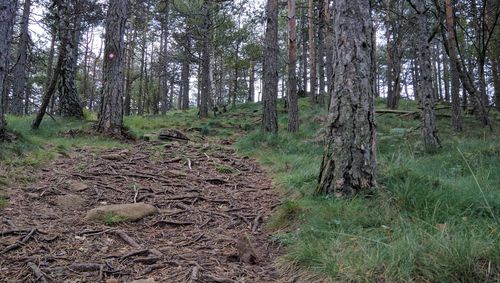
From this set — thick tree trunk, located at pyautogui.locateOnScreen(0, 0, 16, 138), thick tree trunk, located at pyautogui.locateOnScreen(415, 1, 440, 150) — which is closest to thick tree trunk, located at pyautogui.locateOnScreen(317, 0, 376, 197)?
thick tree trunk, located at pyautogui.locateOnScreen(415, 1, 440, 150)

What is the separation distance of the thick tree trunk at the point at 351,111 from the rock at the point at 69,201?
2.82 meters

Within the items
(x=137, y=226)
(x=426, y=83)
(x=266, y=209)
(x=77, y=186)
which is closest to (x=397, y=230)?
(x=266, y=209)

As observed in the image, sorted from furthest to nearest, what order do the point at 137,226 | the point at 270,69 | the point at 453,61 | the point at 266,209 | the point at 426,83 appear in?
1. the point at 453,61
2. the point at 270,69
3. the point at 426,83
4. the point at 266,209
5. the point at 137,226

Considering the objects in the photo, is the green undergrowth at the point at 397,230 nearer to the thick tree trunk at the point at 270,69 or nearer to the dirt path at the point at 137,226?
the dirt path at the point at 137,226

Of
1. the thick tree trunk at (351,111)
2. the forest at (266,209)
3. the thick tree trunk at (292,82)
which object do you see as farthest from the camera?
the thick tree trunk at (292,82)

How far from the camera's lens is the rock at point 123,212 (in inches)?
152

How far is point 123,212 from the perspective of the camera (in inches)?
158

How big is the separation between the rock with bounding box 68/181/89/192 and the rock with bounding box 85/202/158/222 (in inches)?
41.0

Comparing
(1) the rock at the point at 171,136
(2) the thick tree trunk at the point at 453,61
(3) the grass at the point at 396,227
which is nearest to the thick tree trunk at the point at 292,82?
(1) the rock at the point at 171,136

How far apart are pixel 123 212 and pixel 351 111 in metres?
2.69

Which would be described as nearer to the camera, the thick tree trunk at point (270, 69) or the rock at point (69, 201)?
the rock at point (69, 201)

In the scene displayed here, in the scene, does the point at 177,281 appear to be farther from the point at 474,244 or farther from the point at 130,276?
the point at 474,244

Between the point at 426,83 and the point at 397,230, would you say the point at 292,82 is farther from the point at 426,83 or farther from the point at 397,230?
the point at 397,230

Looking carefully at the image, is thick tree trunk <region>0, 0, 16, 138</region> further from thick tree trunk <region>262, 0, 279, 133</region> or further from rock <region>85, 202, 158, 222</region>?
thick tree trunk <region>262, 0, 279, 133</region>
